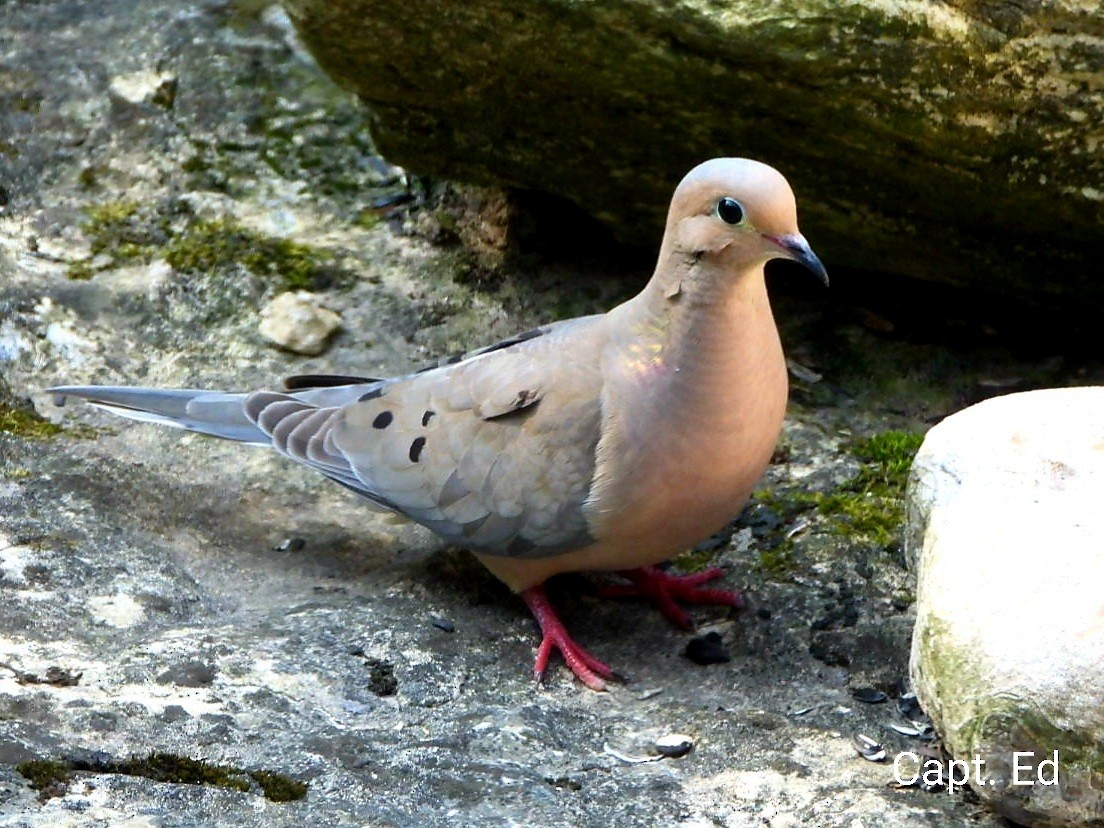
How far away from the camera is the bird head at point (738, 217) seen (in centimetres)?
341

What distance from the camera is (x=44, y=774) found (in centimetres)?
294

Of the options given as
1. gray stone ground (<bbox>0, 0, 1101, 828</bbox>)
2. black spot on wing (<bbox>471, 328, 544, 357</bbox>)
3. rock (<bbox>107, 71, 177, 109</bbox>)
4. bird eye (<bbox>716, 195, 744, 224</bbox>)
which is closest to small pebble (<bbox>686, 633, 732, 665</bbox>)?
gray stone ground (<bbox>0, 0, 1101, 828</bbox>)

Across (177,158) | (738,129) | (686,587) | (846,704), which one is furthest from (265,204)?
(846,704)

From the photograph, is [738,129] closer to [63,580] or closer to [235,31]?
[63,580]

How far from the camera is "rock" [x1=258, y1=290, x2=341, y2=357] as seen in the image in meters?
4.90

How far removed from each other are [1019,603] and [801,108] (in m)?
1.56

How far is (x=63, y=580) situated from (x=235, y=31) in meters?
2.85

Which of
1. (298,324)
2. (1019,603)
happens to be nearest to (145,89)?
(298,324)

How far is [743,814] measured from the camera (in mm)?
3078

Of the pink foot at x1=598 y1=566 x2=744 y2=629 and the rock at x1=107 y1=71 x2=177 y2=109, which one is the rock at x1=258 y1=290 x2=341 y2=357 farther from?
the pink foot at x1=598 y1=566 x2=744 y2=629

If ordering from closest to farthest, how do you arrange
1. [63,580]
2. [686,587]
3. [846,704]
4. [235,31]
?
[846,704] → [63,580] → [686,587] → [235,31]

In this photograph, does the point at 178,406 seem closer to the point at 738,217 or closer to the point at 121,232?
the point at 121,232

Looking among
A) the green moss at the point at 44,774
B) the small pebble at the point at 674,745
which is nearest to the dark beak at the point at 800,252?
the small pebble at the point at 674,745

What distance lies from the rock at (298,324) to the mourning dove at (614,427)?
781 millimetres
